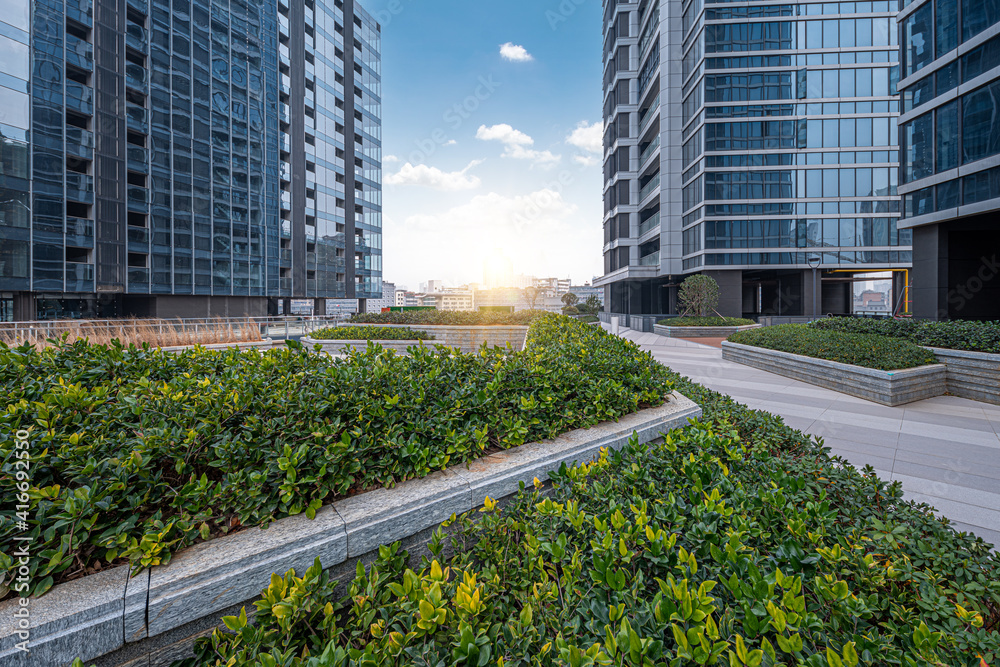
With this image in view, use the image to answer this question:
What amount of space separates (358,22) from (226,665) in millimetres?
65625

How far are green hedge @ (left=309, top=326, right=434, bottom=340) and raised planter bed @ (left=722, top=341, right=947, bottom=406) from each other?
1144cm

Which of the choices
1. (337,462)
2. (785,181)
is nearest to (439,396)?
(337,462)

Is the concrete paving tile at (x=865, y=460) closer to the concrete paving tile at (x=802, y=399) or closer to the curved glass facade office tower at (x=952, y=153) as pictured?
the concrete paving tile at (x=802, y=399)

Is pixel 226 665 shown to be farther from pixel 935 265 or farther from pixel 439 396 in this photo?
pixel 935 265

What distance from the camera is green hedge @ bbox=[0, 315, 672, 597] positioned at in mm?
1977

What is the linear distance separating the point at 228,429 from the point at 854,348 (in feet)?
40.5

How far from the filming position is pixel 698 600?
1.65 meters

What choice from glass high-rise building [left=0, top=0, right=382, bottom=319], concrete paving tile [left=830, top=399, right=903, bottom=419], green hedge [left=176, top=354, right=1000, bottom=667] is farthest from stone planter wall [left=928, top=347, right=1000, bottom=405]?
glass high-rise building [left=0, top=0, right=382, bottom=319]

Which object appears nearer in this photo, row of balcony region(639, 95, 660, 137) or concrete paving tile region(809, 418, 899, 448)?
concrete paving tile region(809, 418, 899, 448)

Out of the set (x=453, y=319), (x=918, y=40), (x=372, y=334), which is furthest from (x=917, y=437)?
(x=918, y=40)

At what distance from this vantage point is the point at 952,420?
7.38 metres

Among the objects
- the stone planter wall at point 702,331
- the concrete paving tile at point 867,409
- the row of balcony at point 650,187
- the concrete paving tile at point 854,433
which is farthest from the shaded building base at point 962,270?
the row of balcony at point 650,187

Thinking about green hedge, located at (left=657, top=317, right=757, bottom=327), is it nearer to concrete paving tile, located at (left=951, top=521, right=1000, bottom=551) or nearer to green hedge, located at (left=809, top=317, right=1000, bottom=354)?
green hedge, located at (left=809, top=317, right=1000, bottom=354)

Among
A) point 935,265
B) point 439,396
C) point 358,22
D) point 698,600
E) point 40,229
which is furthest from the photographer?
point 358,22
